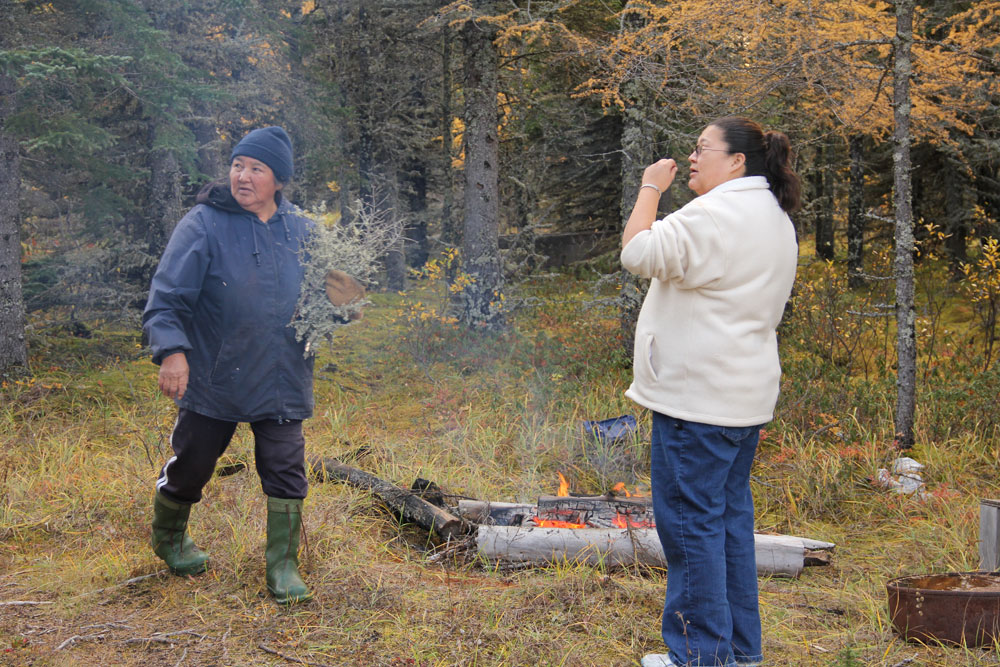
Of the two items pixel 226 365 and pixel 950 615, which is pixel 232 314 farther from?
pixel 950 615

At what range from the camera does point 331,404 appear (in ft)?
28.4

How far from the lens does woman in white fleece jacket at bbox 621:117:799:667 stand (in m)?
2.85

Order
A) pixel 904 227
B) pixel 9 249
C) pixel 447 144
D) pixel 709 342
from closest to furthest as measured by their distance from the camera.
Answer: pixel 709 342 → pixel 904 227 → pixel 9 249 → pixel 447 144

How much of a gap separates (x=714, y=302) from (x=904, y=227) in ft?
13.1

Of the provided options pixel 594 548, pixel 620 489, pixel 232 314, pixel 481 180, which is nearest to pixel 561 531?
pixel 594 548

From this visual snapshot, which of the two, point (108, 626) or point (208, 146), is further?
point (208, 146)

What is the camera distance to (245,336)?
3.71 m

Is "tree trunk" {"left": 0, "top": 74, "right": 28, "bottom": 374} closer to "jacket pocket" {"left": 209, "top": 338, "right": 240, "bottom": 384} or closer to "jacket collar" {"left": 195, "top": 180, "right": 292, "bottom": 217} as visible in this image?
"jacket collar" {"left": 195, "top": 180, "right": 292, "bottom": 217}

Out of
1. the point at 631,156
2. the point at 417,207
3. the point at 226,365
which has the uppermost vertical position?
the point at 631,156

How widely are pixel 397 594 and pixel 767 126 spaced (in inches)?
404

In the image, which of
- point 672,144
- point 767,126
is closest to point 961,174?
point 767,126

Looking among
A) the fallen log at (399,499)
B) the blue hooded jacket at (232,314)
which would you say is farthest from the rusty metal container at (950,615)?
the blue hooded jacket at (232,314)

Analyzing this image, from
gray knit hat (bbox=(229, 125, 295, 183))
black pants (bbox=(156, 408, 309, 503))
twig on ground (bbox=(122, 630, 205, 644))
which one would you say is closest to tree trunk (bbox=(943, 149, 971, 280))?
gray knit hat (bbox=(229, 125, 295, 183))

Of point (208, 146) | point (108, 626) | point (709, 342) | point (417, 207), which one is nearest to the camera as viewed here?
point (709, 342)
